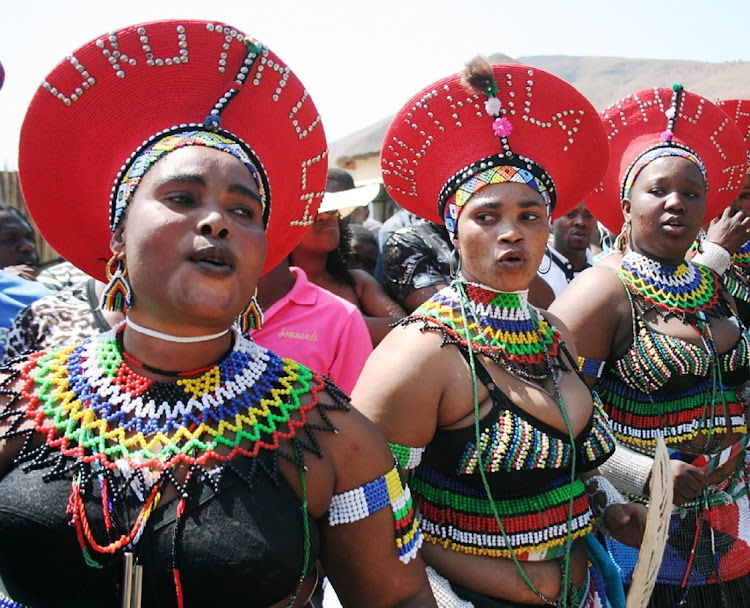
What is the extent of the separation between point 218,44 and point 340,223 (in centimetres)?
257

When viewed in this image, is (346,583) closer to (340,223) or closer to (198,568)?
(198,568)

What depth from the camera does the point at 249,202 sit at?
1703 millimetres

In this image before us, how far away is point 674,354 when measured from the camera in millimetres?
3023

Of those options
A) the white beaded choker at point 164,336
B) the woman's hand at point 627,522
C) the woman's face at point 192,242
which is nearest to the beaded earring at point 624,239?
the woman's hand at point 627,522

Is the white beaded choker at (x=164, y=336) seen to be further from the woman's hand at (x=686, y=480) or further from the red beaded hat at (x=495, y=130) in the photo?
the woman's hand at (x=686, y=480)

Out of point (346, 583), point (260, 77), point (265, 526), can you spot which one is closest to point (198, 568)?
point (265, 526)

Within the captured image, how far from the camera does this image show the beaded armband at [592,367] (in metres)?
2.98

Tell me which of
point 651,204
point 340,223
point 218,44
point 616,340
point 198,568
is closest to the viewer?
point 198,568

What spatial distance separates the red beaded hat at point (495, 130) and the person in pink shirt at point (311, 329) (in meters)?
0.61

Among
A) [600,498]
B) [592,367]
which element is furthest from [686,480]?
[592,367]

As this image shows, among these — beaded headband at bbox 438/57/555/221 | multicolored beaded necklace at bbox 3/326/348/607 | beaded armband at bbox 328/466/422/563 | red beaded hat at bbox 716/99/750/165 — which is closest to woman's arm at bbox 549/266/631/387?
beaded headband at bbox 438/57/555/221

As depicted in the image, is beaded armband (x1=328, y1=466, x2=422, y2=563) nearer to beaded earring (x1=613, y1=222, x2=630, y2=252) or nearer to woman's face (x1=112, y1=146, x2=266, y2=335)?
woman's face (x1=112, y1=146, x2=266, y2=335)

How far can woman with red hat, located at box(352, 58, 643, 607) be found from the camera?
2191mm

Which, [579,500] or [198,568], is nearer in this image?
[198,568]
